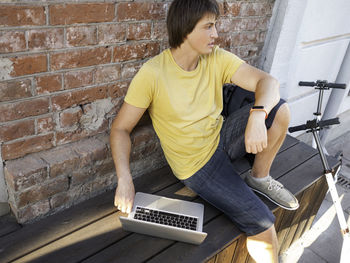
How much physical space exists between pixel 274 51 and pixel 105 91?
59.0 inches

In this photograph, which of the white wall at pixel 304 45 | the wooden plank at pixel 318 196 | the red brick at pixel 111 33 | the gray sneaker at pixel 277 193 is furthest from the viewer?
the white wall at pixel 304 45

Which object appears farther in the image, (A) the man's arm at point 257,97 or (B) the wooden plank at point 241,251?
(B) the wooden plank at point 241,251

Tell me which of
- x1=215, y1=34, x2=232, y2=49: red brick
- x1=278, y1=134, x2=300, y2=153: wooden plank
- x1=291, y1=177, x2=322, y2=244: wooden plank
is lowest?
x1=291, y1=177, x2=322, y2=244: wooden plank

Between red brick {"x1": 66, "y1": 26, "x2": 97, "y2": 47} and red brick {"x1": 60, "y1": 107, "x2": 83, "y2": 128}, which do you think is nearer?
red brick {"x1": 66, "y1": 26, "x2": 97, "y2": 47}

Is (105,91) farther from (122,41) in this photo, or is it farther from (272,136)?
(272,136)

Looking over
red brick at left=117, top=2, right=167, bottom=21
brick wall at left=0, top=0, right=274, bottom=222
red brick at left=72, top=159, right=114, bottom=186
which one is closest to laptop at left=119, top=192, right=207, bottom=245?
red brick at left=72, top=159, right=114, bottom=186

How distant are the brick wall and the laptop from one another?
1.16ft

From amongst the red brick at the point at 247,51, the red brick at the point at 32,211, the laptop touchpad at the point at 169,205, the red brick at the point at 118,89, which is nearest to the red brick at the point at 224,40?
the red brick at the point at 247,51

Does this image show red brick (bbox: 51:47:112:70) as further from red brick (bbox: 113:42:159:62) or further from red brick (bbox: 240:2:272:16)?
red brick (bbox: 240:2:272:16)

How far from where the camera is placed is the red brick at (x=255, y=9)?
7.08 ft

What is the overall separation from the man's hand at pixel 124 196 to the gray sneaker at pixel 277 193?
0.80 metres

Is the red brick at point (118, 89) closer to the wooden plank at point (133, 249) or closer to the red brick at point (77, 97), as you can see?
the red brick at point (77, 97)

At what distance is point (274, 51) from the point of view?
2.53 meters

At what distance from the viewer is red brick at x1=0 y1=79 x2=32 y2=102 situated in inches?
51.7
